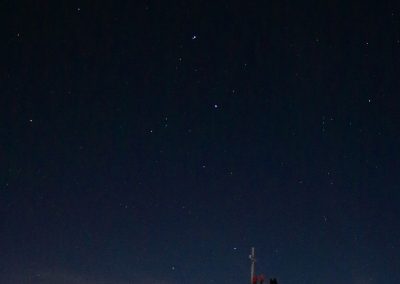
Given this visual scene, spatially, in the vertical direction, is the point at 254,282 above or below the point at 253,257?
below

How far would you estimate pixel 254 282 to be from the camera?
17.7m

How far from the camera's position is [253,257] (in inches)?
828

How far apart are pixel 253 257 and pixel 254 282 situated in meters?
3.33

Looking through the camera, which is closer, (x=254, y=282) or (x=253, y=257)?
(x=254, y=282)
